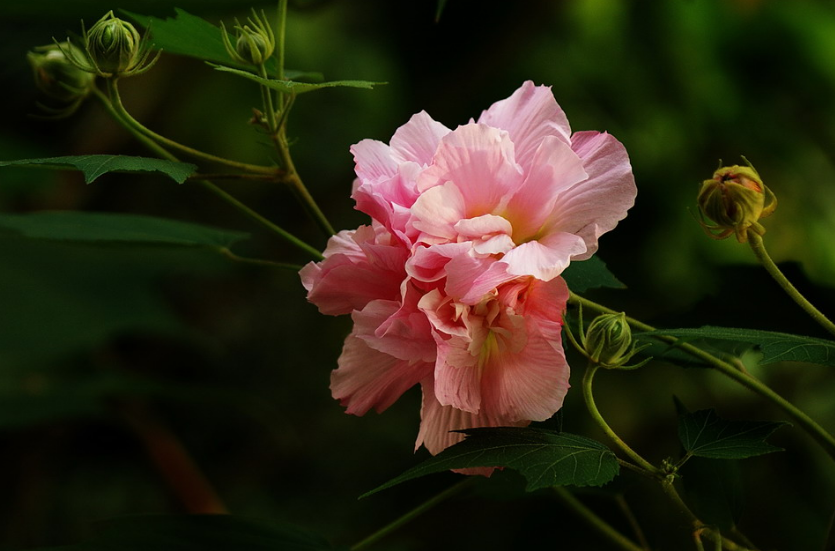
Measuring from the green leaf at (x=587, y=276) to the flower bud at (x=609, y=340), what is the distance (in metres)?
0.06

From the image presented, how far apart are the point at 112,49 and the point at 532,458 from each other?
0.27 metres

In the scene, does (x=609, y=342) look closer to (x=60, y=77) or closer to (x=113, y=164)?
(x=113, y=164)

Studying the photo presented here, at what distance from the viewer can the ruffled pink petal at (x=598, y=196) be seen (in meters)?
0.36

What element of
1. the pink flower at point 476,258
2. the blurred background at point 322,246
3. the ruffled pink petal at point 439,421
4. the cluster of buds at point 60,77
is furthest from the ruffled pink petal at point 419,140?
the blurred background at point 322,246

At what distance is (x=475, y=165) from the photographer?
0.37m

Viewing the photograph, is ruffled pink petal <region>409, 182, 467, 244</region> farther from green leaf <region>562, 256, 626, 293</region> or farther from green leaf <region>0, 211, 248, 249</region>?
green leaf <region>0, 211, 248, 249</region>

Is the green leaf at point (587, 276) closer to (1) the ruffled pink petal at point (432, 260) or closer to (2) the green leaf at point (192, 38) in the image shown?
(1) the ruffled pink petal at point (432, 260)

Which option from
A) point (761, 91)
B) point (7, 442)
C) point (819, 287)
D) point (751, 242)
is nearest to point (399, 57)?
point (761, 91)

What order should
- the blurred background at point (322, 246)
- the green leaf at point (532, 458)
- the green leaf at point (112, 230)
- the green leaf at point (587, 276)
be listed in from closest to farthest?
the green leaf at point (532, 458)
the green leaf at point (587, 276)
the green leaf at point (112, 230)
the blurred background at point (322, 246)

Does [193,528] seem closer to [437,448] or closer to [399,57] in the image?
[437,448]

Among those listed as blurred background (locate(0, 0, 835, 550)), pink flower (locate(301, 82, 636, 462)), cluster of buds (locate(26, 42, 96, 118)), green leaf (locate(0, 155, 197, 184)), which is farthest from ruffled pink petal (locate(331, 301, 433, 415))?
blurred background (locate(0, 0, 835, 550))

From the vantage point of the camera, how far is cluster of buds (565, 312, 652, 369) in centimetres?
36

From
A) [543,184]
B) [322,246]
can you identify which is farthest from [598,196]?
[322,246]

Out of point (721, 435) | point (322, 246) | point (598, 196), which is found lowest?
point (322, 246)
